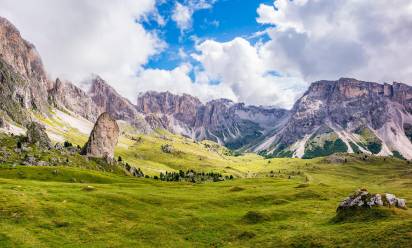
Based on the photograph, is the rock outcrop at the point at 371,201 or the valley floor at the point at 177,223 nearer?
the valley floor at the point at 177,223

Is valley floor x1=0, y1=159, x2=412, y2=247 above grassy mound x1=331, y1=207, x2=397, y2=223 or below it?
below

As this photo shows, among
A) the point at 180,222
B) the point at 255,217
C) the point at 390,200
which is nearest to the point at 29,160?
the point at 180,222

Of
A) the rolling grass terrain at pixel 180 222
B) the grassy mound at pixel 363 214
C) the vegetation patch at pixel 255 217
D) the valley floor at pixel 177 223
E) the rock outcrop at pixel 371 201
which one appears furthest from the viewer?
the vegetation patch at pixel 255 217

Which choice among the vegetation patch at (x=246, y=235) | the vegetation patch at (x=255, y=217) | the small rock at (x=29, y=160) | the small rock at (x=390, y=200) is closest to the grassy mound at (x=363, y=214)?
the small rock at (x=390, y=200)

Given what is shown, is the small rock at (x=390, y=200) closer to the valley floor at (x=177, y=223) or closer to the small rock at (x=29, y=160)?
the valley floor at (x=177, y=223)

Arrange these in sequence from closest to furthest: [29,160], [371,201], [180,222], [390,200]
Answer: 1. [371,201]
2. [390,200]
3. [180,222]
4. [29,160]

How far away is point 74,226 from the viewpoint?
195 feet

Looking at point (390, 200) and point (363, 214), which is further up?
point (390, 200)

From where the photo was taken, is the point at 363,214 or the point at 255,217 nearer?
the point at 363,214

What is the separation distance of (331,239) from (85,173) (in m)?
Result: 108

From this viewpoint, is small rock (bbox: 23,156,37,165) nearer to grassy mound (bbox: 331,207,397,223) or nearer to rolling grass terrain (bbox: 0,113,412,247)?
rolling grass terrain (bbox: 0,113,412,247)

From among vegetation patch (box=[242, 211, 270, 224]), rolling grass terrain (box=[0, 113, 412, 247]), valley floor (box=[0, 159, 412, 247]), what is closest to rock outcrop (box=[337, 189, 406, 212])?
rolling grass terrain (box=[0, 113, 412, 247])

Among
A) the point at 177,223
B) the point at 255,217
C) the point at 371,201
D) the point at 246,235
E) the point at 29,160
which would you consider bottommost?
the point at 246,235

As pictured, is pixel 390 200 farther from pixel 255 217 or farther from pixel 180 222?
pixel 180 222
